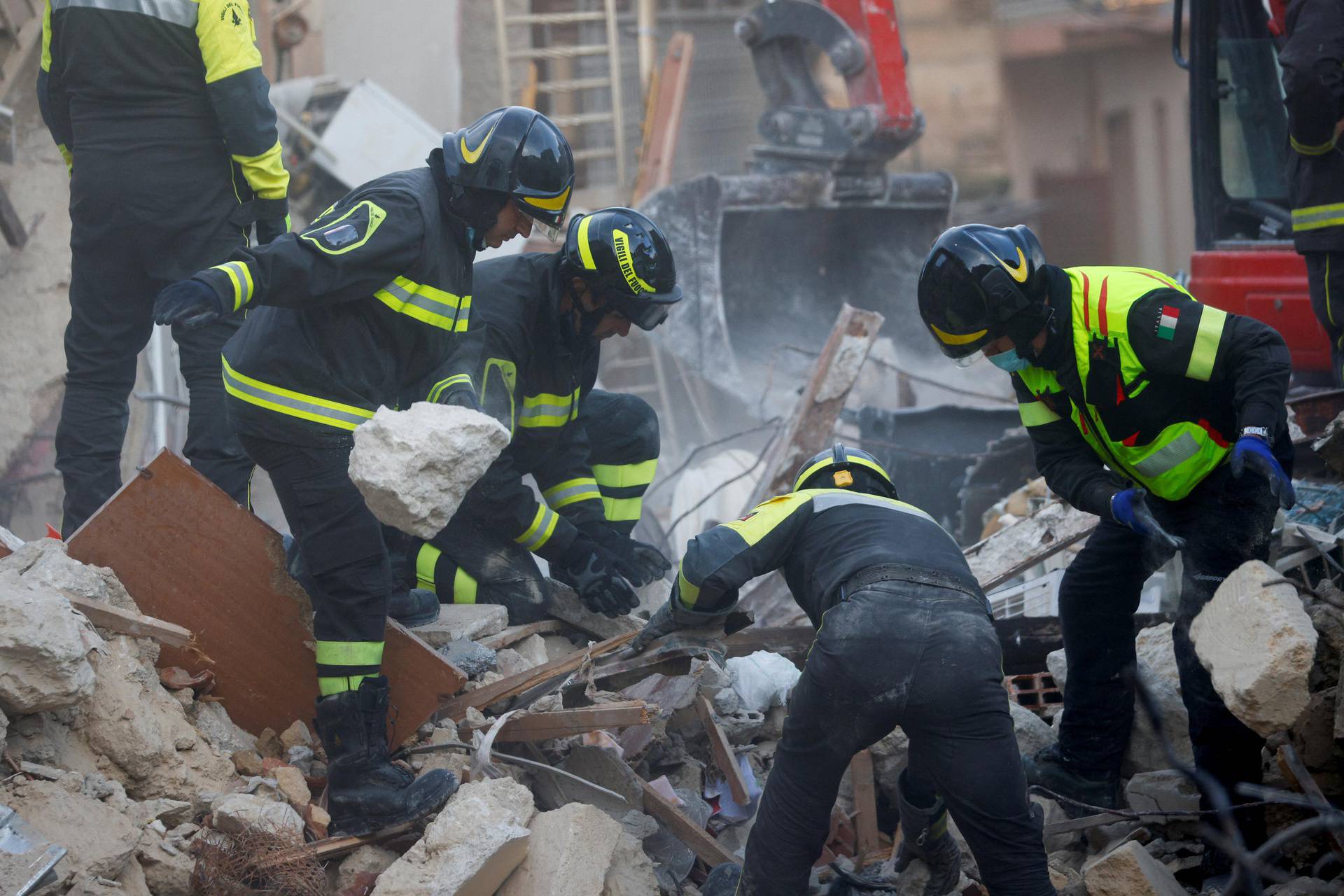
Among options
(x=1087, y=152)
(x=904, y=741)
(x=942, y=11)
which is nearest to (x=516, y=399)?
(x=904, y=741)

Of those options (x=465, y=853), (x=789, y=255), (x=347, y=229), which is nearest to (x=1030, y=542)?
(x=465, y=853)

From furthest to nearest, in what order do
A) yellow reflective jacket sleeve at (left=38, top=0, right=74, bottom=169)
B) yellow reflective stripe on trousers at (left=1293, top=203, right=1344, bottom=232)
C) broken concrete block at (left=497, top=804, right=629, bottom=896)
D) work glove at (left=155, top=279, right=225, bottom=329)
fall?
yellow reflective stripe on trousers at (left=1293, top=203, right=1344, bottom=232) < yellow reflective jacket sleeve at (left=38, top=0, right=74, bottom=169) < broken concrete block at (left=497, top=804, right=629, bottom=896) < work glove at (left=155, top=279, right=225, bottom=329)

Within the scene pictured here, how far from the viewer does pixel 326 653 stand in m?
3.19

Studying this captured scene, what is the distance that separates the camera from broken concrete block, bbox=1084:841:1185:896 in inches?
114

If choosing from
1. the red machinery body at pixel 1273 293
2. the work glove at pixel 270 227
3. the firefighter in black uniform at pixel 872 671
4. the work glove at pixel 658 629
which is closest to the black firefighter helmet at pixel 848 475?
the firefighter in black uniform at pixel 872 671

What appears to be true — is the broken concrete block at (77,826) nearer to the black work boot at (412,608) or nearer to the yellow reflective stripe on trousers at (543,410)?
the black work boot at (412,608)

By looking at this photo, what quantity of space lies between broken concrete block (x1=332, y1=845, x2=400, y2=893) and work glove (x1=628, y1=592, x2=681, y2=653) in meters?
0.85

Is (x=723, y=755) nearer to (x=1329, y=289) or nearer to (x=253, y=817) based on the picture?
(x=253, y=817)

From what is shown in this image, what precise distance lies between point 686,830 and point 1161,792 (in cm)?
134

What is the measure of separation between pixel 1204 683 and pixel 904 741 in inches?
41.5

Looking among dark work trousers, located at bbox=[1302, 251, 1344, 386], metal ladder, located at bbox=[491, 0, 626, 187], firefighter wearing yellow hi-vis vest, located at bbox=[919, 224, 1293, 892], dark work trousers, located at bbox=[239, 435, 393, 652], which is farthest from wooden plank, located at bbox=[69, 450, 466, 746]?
metal ladder, located at bbox=[491, 0, 626, 187]

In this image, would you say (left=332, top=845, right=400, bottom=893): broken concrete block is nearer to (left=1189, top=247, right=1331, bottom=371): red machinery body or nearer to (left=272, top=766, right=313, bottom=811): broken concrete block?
(left=272, top=766, right=313, bottom=811): broken concrete block

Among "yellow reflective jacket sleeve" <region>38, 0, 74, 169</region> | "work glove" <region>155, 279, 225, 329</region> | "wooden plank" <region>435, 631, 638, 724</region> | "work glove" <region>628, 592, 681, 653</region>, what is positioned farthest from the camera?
"yellow reflective jacket sleeve" <region>38, 0, 74, 169</region>

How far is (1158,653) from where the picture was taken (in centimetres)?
394
